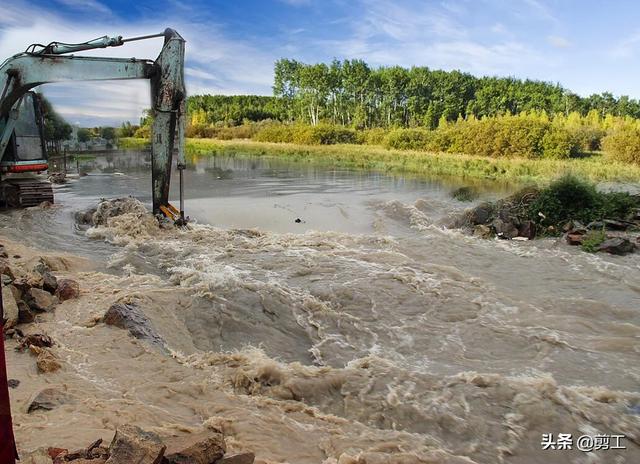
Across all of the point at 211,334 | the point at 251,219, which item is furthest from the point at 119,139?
the point at 211,334

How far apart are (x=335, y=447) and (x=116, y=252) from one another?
8149mm

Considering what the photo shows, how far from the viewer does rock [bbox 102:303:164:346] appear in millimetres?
5938

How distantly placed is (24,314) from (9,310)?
0.34 m

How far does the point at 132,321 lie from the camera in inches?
242

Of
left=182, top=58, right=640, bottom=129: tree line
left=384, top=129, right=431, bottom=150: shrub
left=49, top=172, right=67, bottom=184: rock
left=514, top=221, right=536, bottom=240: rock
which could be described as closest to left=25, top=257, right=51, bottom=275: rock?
left=514, top=221, right=536, bottom=240: rock

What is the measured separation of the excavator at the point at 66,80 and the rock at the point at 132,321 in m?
5.70

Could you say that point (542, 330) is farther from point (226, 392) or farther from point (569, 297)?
point (226, 392)

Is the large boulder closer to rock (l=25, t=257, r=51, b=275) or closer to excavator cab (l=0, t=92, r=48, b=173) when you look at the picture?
rock (l=25, t=257, r=51, b=275)

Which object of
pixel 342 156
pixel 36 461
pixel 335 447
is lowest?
pixel 335 447

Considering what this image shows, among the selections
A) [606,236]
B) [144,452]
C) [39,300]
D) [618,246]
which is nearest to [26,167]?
[39,300]

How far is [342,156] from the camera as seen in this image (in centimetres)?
4359

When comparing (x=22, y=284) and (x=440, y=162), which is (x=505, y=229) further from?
(x=440, y=162)

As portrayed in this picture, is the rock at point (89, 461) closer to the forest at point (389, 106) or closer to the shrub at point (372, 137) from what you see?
the forest at point (389, 106)

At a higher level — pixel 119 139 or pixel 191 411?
pixel 119 139
